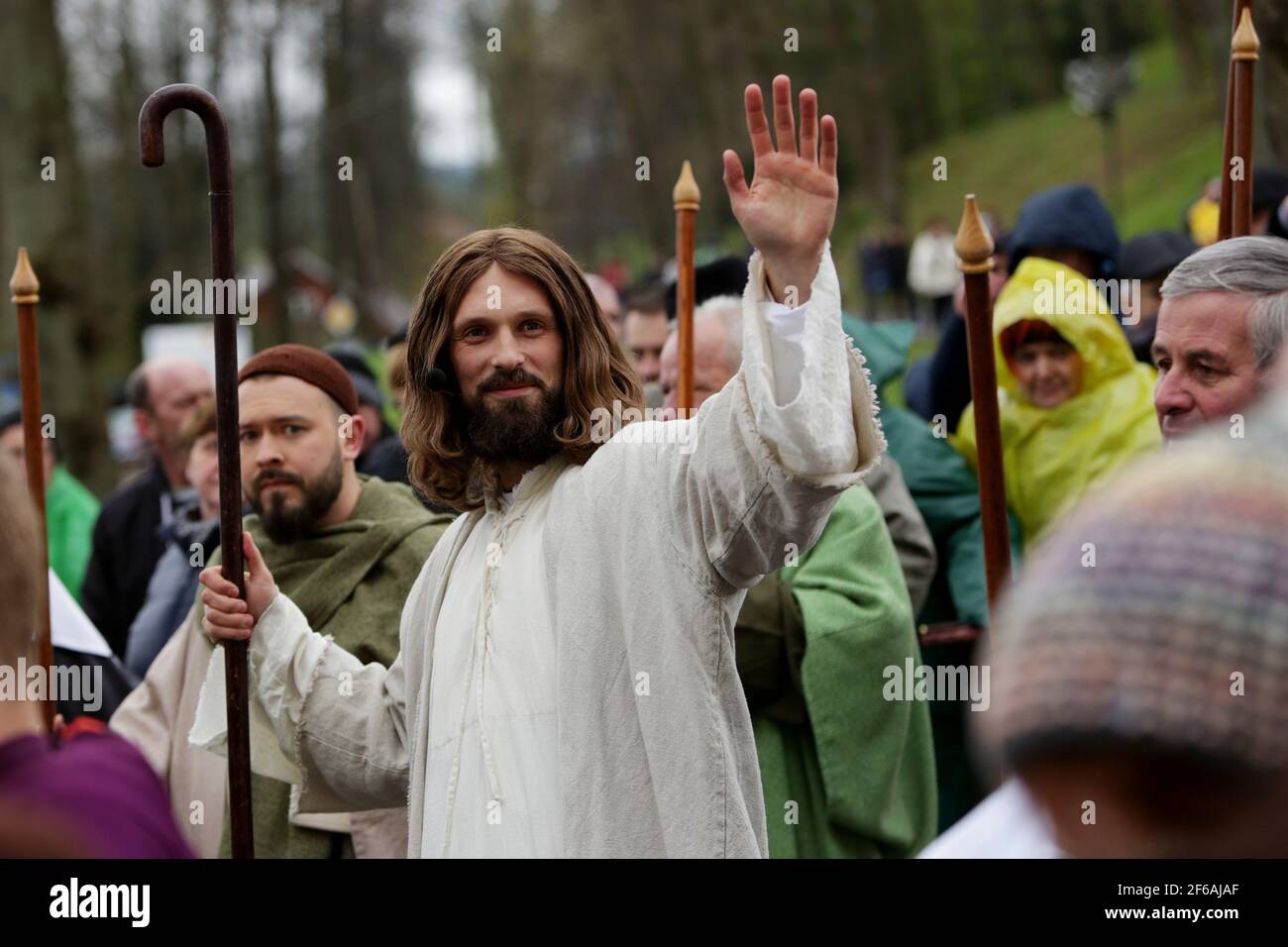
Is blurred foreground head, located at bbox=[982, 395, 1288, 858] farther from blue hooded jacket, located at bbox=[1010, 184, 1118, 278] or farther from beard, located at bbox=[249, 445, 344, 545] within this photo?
blue hooded jacket, located at bbox=[1010, 184, 1118, 278]

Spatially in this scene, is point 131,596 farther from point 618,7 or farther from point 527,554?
point 618,7

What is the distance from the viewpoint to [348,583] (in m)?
4.65

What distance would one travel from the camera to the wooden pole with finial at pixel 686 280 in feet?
15.0

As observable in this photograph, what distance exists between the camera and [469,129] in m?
39.4

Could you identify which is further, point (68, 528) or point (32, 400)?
point (68, 528)

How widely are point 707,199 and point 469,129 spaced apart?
19.3 feet

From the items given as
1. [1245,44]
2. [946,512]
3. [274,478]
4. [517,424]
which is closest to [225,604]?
[517,424]

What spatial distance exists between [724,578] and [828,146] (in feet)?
2.34

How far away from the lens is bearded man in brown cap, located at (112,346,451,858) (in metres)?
4.60

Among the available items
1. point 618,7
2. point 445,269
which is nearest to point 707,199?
point 618,7

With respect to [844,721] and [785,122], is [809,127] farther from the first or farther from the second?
[844,721]

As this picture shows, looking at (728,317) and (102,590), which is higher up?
(728,317)

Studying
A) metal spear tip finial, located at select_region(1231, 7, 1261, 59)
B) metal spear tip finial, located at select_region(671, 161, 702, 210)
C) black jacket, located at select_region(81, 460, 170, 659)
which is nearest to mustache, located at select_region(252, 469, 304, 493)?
metal spear tip finial, located at select_region(671, 161, 702, 210)

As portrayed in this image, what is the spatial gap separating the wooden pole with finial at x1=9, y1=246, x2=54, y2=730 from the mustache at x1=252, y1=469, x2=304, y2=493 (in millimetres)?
534
